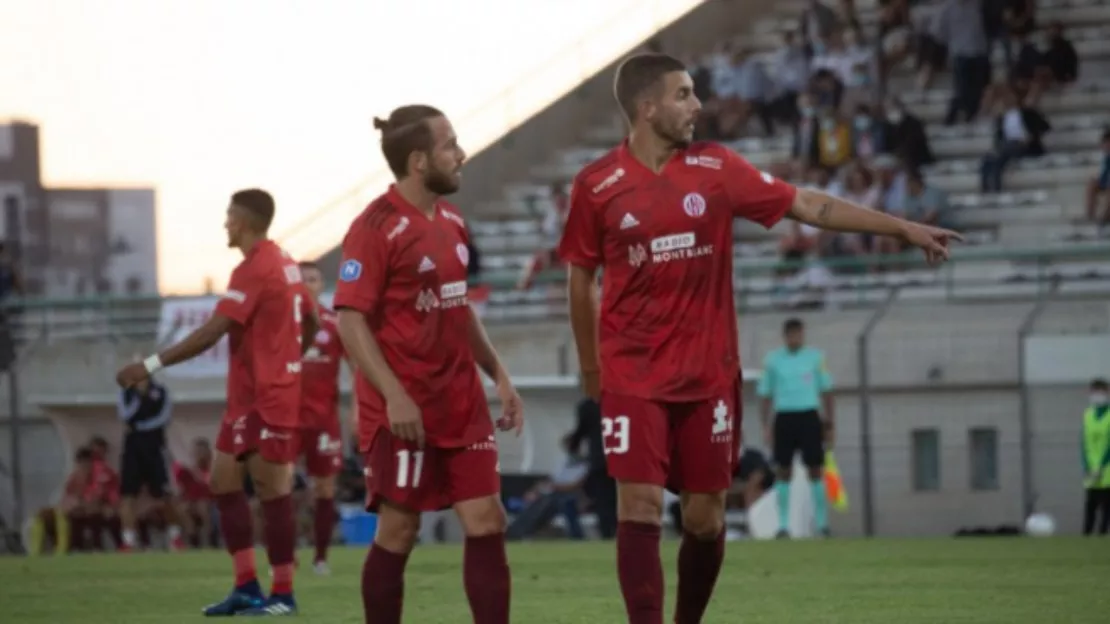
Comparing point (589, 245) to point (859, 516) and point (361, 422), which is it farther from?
point (859, 516)

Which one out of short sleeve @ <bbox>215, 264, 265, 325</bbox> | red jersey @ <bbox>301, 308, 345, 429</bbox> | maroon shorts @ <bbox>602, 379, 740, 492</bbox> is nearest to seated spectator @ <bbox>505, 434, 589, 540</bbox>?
red jersey @ <bbox>301, 308, 345, 429</bbox>

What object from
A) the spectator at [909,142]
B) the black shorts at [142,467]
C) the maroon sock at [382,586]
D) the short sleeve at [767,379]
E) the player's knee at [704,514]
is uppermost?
the spectator at [909,142]

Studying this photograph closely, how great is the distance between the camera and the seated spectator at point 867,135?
2889 centimetres

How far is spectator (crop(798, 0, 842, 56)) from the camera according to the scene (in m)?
30.9

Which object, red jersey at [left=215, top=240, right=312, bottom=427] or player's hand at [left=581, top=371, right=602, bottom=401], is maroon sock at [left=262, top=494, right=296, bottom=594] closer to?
red jersey at [left=215, top=240, right=312, bottom=427]

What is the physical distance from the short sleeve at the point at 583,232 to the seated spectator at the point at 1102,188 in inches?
690

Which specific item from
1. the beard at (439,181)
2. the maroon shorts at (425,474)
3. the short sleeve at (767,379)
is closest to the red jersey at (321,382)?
the short sleeve at (767,379)

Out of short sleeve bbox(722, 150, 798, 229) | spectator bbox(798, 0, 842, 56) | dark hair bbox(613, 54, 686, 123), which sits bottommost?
short sleeve bbox(722, 150, 798, 229)

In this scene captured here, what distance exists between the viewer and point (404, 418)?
28.8ft

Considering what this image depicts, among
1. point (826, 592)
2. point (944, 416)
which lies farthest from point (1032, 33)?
point (826, 592)

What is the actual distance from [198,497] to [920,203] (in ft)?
28.7

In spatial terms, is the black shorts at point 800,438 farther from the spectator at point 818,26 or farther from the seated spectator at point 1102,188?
the spectator at point 818,26

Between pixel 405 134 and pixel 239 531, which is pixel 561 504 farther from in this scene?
pixel 405 134

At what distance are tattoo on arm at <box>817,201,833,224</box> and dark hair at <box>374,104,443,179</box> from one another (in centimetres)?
149
